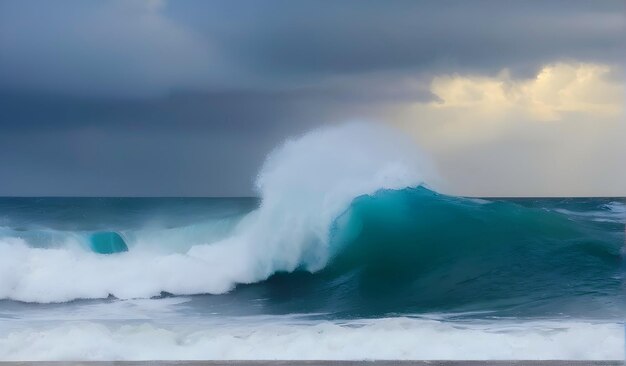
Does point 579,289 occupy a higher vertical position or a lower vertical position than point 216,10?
lower

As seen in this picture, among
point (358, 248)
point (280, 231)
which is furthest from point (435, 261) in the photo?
point (280, 231)

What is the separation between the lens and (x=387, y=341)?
3996mm

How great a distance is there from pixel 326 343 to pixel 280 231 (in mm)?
2789

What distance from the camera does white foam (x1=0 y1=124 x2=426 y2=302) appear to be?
639 centimetres

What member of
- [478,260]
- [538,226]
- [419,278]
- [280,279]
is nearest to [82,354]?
[280,279]

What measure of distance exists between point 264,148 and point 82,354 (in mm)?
3467

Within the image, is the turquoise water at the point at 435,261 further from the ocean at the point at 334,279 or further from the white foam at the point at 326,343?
the white foam at the point at 326,343

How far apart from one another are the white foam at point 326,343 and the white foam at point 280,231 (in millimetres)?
1888

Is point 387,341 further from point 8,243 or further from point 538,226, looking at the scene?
point 8,243

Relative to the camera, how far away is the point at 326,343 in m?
3.99

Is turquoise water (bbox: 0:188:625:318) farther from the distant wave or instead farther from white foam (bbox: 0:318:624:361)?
white foam (bbox: 0:318:624:361)

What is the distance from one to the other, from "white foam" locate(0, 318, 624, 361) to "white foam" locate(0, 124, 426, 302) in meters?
1.89

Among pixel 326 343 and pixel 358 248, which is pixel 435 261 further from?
pixel 326 343

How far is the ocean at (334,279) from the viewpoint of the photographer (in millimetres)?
4047
